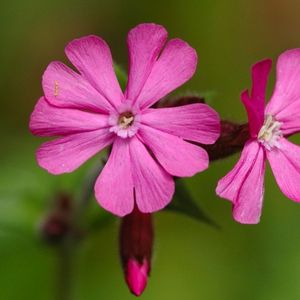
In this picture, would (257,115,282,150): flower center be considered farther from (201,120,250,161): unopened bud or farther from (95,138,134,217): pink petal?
(95,138,134,217): pink petal

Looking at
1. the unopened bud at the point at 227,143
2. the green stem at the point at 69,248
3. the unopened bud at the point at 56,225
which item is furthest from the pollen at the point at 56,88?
the unopened bud at the point at 56,225

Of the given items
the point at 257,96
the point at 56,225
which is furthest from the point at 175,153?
the point at 56,225

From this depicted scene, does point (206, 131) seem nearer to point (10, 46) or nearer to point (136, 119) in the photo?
point (136, 119)

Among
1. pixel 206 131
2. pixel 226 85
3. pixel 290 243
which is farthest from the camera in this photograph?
pixel 226 85

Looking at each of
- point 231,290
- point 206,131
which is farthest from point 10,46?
point 206,131

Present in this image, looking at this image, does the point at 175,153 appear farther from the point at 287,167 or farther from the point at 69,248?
the point at 69,248

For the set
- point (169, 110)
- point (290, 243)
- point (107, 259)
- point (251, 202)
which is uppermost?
point (169, 110)

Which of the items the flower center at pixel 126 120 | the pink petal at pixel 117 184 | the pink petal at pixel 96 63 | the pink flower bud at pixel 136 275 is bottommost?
the pink flower bud at pixel 136 275

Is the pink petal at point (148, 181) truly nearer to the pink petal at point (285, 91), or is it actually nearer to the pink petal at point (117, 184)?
the pink petal at point (117, 184)
